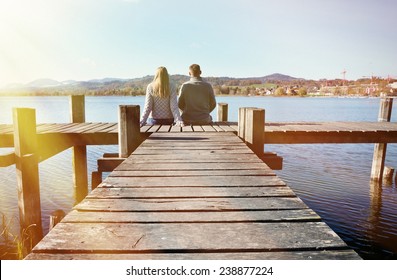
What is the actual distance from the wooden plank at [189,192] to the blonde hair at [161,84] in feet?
13.9

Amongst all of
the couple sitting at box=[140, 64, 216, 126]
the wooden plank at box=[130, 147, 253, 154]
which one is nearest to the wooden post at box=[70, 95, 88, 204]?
the couple sitting at box=[140, 64, 216, 126]

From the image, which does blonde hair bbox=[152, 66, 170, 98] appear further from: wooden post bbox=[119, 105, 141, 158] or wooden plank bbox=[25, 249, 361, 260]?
wooden plank bbox=[25, 249, 361, 260]

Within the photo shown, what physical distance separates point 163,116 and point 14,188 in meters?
7.65

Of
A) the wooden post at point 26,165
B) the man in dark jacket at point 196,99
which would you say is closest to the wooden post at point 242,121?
the man in dark jacket at point 196,99

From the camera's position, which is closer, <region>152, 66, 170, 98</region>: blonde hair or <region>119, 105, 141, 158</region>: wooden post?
<region>119, 105, 141, 158</region>: wooden post

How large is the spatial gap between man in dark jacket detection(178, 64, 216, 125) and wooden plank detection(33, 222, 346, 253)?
5.64 meters

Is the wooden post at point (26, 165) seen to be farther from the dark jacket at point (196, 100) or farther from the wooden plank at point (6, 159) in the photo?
the dark jacket at point (196, 100)

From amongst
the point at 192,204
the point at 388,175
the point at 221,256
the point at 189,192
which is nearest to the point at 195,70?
the point at 189,192

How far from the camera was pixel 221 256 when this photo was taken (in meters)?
1.59

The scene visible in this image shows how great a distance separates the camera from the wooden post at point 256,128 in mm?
4879

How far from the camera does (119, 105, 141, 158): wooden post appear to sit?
470 centimetres

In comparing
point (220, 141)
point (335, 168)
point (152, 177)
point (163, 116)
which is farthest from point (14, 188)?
point (335, 168)

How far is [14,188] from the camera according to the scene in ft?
37.1

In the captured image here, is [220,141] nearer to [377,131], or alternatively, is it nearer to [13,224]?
[377,131]
